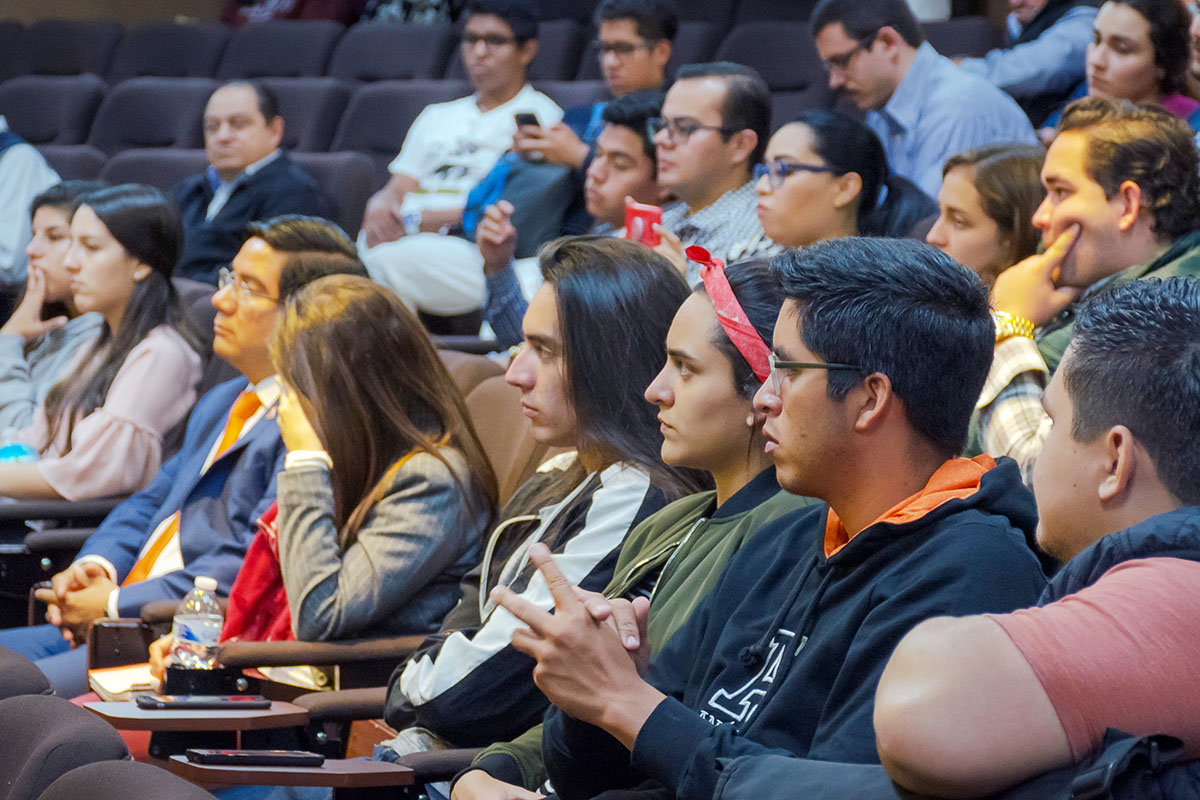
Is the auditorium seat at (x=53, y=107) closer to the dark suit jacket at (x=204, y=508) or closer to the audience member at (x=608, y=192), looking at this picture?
the audience member at (x=608, y=192)

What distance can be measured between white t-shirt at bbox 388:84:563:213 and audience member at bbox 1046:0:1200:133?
2.12 metres

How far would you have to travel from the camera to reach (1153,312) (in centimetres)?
106

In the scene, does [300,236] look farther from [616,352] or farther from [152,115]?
[152,115]

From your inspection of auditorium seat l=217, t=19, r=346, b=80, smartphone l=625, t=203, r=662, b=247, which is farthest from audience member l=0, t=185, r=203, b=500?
auditorium seat l=217, t=19, r=346, b=80

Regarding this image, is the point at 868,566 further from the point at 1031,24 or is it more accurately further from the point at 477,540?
the point at 1031,24

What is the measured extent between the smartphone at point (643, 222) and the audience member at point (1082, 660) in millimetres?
2093

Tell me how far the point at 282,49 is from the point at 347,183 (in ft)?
5.95

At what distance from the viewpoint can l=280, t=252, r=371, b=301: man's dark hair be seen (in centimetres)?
299

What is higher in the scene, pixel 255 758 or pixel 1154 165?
pixel 1154 165

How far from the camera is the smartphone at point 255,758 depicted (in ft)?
5.55

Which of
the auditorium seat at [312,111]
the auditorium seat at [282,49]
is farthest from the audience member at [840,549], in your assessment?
the auditorium seat at [282,49]

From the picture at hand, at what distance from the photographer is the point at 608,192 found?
12.0ft

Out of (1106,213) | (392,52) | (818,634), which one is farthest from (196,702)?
(392,52)

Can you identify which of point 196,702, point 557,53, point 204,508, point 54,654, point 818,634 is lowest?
point 54,654
